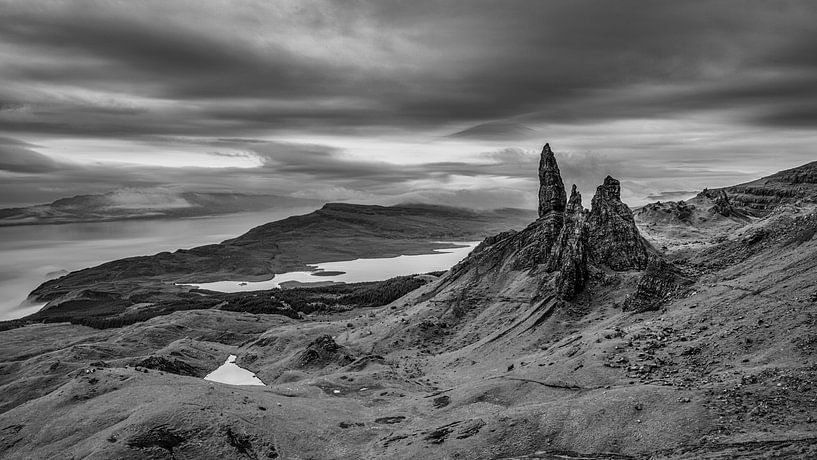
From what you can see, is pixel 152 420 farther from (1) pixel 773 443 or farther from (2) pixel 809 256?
(2) pixel 809 256

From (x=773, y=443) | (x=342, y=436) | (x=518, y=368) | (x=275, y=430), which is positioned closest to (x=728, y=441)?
(x=773, y=443)

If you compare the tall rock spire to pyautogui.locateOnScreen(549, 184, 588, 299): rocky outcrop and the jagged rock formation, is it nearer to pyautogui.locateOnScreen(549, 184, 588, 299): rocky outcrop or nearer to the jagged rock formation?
the jagged rock formation

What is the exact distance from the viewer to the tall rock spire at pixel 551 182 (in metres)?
111

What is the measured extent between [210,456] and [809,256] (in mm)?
66403

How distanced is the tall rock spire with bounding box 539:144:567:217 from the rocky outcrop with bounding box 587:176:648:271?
17.6 metres

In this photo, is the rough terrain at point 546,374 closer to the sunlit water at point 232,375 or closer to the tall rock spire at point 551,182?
the tall rock spire at point 551,182

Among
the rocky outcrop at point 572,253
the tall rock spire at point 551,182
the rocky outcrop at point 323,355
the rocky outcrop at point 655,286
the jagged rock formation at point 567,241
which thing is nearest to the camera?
the rocky outcrop at point 655,286

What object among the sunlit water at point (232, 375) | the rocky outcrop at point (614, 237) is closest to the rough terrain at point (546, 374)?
the rocky outcrop at point (614, 237)

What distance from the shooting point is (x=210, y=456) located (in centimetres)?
5088

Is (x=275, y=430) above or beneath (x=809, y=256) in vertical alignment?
beneath

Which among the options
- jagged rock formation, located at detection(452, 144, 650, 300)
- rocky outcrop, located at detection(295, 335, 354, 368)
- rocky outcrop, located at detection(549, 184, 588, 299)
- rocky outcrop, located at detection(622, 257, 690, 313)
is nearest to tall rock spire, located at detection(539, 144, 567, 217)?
jagged rock formation, located at detection(452, 144, 650, 300)

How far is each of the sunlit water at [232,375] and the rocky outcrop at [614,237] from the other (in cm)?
6643

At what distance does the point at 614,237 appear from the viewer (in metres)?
88.8

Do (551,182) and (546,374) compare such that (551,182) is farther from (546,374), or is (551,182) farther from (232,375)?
(232,375)
